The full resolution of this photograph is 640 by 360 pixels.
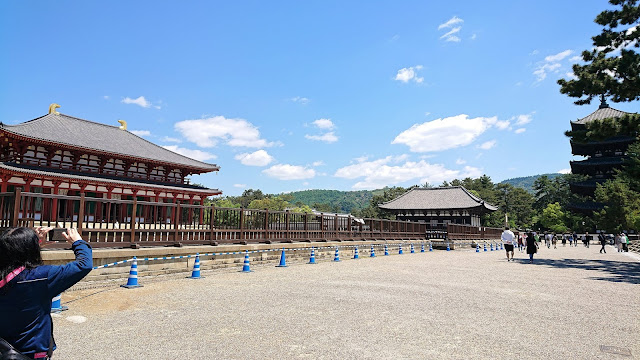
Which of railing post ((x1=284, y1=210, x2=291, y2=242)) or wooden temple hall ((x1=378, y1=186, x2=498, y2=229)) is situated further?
wooden temple hall ((x1=378, y1=186, x2=498, y2=229))

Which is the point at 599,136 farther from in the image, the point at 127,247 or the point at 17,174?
the point at 17,174

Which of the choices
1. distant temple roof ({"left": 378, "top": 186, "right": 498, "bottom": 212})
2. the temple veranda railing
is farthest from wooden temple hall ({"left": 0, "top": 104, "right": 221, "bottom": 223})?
distant temple roof ({"left": 378, "top": 186, "right": 498, "bottom": 212})

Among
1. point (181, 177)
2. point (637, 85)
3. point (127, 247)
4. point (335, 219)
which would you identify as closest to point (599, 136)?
point (637, 85)

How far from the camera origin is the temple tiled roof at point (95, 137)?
2316 centimetres

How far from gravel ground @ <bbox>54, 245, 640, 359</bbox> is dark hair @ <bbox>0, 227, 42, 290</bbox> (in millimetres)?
2872

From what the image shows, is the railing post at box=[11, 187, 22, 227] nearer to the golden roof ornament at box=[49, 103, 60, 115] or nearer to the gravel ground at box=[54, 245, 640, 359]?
the gravel ground at box=[54, 245, 640, 359]

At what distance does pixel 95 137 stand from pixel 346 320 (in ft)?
91.1

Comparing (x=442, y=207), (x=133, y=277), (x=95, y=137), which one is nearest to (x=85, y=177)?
(x=95, y=137)

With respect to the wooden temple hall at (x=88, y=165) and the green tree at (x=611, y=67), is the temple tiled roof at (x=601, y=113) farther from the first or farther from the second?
the wooden temple hall at (x=88, y=165)


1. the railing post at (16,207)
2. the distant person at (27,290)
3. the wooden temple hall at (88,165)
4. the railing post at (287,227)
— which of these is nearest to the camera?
the distant person at (27,290)

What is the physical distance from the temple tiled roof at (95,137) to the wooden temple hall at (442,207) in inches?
1054

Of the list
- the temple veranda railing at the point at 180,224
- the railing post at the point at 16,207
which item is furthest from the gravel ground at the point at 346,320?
the railing post at the point at 16,207

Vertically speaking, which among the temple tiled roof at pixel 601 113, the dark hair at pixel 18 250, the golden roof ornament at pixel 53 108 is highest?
the temple tiled roof at pixel 601 113

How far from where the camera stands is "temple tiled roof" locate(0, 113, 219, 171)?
23.2 m
